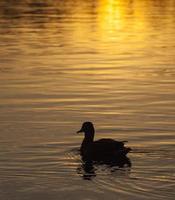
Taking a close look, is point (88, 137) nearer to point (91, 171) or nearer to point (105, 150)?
point (105, 150)

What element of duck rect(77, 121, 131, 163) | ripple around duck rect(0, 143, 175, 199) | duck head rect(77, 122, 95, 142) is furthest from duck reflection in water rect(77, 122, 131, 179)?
duck head rect(77, 122, 95, 142)

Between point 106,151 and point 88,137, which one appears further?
point 88,137

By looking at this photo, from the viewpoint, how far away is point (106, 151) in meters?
17.9

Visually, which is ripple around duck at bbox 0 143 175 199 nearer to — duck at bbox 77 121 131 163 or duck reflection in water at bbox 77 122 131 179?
duck reflection in water at bbox 77 122 131 179

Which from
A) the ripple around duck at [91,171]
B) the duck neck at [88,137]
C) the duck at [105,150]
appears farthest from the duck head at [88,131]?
the ripple around duck at [91,171]

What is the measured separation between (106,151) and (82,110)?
5933 millimetres

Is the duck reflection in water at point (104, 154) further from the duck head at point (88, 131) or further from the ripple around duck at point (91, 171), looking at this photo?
the duck head at point (88, 131)

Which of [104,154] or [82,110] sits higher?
[104,154]

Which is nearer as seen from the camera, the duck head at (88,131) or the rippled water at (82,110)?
the rippled water at (82,110)

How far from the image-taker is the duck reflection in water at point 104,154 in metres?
17.5

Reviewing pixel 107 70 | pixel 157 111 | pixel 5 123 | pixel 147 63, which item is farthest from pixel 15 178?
pixel 147 63

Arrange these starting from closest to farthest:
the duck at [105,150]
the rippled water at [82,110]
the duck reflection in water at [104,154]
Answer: the rippled water at [82,110]
the duck reflection in water at [104,154]
the duck at [105,150]

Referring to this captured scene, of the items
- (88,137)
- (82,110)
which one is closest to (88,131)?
(88,137)

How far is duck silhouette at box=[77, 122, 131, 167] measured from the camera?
17.6 metres
